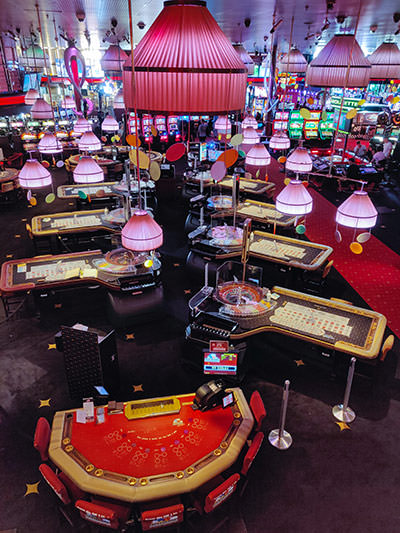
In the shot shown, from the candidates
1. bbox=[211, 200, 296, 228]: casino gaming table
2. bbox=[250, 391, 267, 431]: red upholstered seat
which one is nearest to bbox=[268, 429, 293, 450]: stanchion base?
bbox=[250, 391, 267, 431]: red upholstered seat

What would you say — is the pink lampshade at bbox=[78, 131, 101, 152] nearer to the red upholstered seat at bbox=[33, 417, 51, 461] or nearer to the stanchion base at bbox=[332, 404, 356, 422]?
the red upholstered seat at bbox=[33, 417, 51, 461]

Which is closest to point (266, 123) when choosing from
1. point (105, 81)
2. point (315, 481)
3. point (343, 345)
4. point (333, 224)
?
point (333, 224)

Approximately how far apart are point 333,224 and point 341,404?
713cm

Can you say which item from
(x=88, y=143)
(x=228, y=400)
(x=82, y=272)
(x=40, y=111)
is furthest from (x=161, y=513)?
(x=40, y=111)

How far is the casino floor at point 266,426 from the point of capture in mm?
4273

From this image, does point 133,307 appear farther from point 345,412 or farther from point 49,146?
point 49,146

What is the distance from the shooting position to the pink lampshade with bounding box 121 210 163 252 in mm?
3982

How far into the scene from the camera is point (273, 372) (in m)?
6.31

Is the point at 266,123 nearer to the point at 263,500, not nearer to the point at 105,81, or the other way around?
the point at 105,81

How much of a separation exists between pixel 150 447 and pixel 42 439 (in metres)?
1.14

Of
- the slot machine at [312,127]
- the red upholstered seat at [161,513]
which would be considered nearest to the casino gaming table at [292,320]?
the red upholstered seat at [161,513]

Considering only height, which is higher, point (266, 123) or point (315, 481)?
point (266, 123)

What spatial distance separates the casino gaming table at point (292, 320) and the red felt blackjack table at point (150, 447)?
1.22m

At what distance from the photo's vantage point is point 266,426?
211 inches
